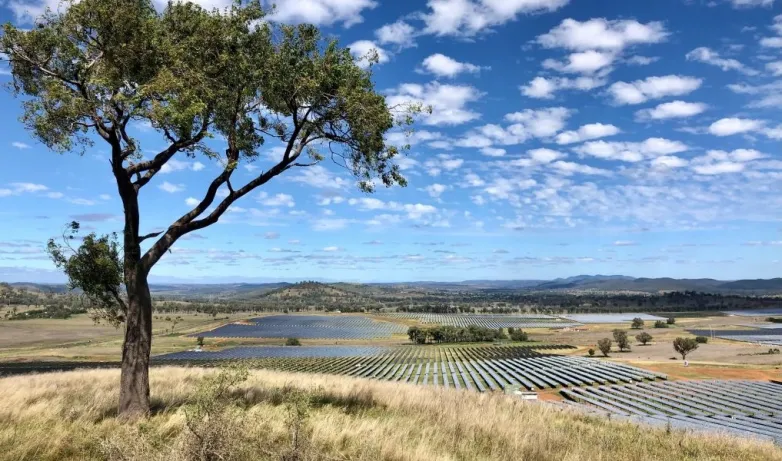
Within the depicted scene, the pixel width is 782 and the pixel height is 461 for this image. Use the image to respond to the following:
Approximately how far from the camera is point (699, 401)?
57344mm

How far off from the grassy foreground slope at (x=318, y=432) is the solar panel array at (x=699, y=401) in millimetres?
35126

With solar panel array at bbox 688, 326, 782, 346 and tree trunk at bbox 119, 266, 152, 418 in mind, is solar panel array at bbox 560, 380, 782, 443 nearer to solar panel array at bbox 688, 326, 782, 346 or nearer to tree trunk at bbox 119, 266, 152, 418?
tree trunk at bbox 119, 266, 152, 418

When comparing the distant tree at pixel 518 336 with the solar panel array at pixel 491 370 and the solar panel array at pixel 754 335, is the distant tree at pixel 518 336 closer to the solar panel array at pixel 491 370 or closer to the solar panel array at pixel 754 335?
the solar panel array at pixel 491 370

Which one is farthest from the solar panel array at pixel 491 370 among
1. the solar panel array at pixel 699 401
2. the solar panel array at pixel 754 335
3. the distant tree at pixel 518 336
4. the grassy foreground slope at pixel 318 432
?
the solar panel array at pixel 754 335

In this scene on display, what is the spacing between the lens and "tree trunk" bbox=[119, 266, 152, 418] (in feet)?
35.9

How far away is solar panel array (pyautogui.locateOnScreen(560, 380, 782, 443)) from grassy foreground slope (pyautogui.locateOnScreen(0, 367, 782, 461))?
35126 mm

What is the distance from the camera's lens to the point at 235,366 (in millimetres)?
9633

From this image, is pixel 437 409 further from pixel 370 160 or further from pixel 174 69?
pixel 174 69

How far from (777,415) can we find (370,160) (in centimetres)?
5952

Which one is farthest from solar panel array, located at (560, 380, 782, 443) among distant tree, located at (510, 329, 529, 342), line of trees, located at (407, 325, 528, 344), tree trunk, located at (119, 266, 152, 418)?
line of trees, located at (407, 325, 528, 344)

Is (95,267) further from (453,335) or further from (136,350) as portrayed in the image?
(453,335)

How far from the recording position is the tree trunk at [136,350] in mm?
10938

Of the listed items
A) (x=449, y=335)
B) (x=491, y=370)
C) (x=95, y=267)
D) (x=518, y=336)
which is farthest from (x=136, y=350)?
(x=518, y=336)

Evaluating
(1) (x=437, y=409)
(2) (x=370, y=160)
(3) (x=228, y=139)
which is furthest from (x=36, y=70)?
(1) (x=437, y=409)
